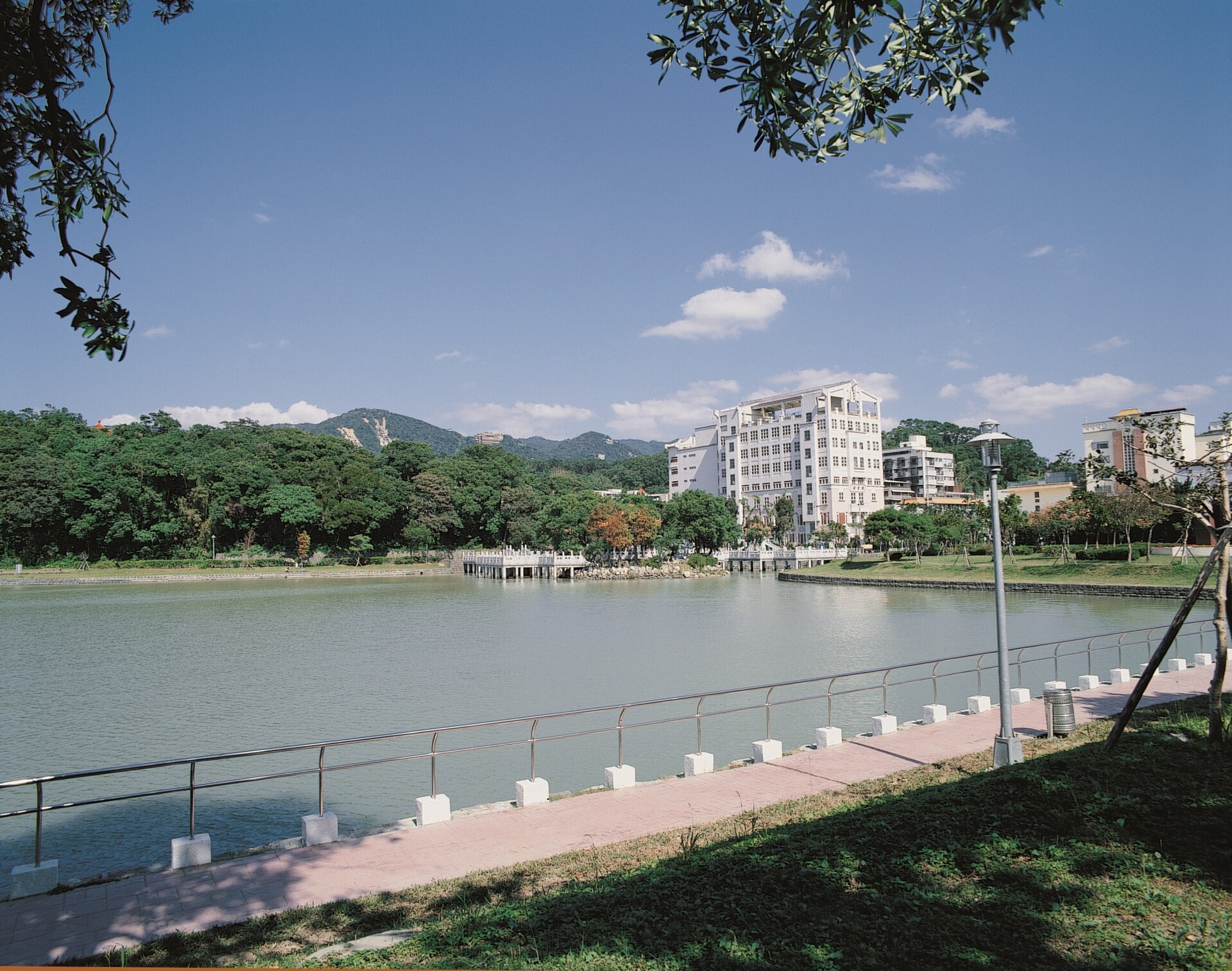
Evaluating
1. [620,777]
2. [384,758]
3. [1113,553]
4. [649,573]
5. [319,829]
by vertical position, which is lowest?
[649,573]

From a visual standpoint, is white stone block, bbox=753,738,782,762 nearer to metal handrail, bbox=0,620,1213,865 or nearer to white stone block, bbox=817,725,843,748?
metal handrail, bbox=0,620,1213,865

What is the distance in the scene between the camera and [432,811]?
7.69 metres

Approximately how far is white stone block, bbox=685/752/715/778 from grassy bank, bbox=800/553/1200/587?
113ft

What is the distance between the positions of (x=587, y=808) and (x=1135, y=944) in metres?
5.27

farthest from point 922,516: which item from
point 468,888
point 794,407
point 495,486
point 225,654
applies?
point 468,888

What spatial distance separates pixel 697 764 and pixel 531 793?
213 centimetres

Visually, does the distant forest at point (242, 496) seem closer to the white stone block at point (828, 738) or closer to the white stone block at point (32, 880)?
the white stone block at point (828, 738)

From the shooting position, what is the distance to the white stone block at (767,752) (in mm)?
9852

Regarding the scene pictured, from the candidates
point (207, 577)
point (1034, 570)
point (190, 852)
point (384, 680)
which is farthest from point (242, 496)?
point (190, 852)

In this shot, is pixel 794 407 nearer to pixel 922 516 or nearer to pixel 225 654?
pixel 922 516

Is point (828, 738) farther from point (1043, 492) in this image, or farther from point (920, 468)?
point (920, 468)

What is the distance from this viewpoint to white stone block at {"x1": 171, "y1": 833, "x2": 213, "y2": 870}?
642 cm

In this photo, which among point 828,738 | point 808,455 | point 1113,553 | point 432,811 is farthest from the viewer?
point 808,455

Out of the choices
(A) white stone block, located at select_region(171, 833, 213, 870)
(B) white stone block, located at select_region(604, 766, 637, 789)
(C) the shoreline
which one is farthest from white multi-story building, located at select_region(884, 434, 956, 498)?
(A) white stone block, located at select_region(171, 833, 213, 870)
